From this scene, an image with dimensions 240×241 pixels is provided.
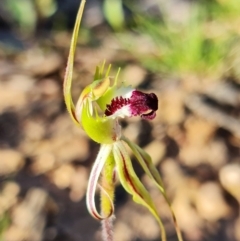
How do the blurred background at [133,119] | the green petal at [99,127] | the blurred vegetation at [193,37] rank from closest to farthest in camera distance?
the green petal at [99,127], the blurred background at [133,119], the blurred vegetation at [193,37]

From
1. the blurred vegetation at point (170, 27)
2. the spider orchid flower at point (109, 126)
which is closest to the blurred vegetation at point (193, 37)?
the blurred vegetation at point (170, 27)

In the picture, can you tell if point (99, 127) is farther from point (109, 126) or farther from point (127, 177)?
point (127, 177)

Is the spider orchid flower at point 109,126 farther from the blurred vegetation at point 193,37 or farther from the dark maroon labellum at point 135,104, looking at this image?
the blurred vegetation at point 193,37

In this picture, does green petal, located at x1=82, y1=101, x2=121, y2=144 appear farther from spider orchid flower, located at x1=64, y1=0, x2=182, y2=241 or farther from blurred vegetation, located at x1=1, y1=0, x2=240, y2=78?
blurred vegetation, located at x1=1, y1=0, x2=240, y2=78

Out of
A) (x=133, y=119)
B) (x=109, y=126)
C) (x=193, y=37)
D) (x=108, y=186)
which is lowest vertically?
(x=133, y=119)

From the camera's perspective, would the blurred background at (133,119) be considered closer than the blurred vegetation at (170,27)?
Yes

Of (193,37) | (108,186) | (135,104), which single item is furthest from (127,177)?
(193,37)

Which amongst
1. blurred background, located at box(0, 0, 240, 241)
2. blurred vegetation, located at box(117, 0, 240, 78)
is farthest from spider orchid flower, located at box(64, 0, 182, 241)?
blurred vegetation, located at box(117, 0, 240, 78)

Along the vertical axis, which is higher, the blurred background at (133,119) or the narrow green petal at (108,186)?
the narrow green petal at (108,186)

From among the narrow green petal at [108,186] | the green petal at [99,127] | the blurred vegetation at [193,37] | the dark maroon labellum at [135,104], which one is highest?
the dark maroon labellum at [135,104]
